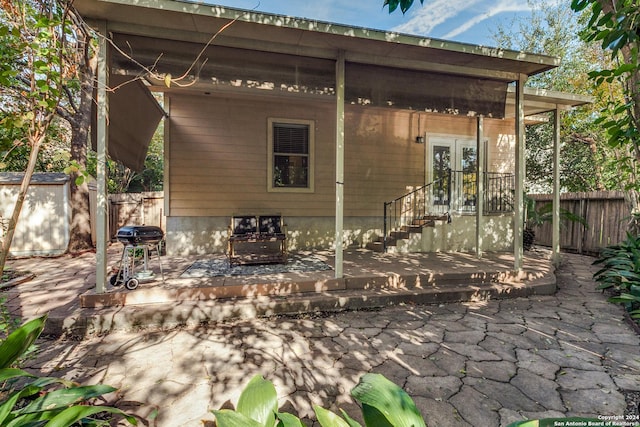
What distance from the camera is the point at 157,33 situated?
3.25 m

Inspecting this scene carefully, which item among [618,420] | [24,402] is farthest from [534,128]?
[24,402]

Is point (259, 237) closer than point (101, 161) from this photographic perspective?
No

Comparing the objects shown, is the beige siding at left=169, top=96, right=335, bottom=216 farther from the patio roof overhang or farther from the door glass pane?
the door glass pane

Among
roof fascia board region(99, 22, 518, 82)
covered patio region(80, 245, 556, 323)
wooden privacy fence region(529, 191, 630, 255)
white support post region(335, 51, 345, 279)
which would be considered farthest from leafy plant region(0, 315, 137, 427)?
wooden privacy fence region(529, 191, 630, 255)

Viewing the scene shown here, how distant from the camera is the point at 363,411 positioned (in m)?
1.03

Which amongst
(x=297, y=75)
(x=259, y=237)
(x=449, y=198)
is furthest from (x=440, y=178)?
(x=297, y=75)

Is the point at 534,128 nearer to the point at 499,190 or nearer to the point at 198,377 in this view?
the point at 499,190

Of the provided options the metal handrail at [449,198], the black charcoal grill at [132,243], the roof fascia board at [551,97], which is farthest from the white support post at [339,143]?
the roof fascia board at [551,97]

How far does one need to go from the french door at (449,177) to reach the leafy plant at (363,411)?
21.5ft

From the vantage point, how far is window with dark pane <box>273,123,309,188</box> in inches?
254

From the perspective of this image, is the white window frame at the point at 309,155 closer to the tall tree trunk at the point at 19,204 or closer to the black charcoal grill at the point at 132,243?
the black charcoal grill at the point at 132,243

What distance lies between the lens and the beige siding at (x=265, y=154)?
604 cm

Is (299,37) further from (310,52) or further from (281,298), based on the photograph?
(281,298)

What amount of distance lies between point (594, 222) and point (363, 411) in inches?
344
